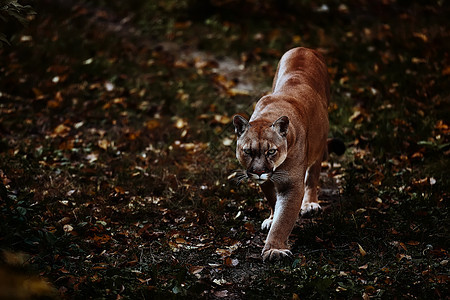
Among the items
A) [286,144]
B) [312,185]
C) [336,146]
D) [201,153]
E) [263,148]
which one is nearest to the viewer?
[263,148]

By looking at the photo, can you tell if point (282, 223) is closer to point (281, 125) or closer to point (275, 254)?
point (275, 254)

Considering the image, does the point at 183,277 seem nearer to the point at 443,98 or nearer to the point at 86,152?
the point at 86,152

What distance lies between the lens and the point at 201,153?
657 centimetres

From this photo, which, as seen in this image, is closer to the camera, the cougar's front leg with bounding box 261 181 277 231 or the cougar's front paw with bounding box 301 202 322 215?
the cougar's front leg with bounding box 261 181 277 231

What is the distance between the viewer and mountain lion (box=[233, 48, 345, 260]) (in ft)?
14.0

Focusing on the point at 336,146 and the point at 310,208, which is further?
the point at 336,146

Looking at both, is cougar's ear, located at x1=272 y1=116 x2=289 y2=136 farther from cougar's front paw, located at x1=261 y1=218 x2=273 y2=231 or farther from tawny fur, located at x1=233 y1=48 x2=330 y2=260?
cougar's front paw, located at x1=261 y1=218 x2=273 y2=231

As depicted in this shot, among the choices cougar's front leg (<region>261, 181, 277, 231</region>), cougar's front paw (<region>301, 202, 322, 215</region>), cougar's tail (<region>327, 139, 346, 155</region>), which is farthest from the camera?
cougar's tail (<region>327, 139, 346, 155</region>)

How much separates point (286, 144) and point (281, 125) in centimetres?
18

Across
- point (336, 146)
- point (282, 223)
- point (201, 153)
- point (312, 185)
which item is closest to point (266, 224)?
point (282, 223)

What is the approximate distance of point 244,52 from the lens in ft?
30.6

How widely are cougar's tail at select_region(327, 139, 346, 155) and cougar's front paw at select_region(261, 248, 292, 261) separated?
201 cm

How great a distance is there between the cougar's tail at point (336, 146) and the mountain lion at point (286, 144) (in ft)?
1.33

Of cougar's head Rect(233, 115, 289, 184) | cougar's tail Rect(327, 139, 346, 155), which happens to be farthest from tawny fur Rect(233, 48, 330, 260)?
cougar's tail Rect(327, 139, 346, 155)
